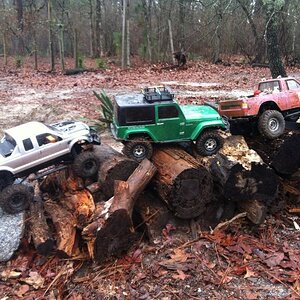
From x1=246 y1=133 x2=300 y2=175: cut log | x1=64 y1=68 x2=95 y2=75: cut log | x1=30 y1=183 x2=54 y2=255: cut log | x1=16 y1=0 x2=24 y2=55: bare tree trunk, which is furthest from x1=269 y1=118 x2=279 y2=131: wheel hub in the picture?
x1=16 y1=0 x2=24 y2=55: bare tree trunk

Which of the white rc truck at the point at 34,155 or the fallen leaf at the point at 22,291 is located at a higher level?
the white rc truck at the point at 34,155

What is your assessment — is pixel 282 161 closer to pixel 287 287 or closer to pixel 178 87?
pixel 287 287

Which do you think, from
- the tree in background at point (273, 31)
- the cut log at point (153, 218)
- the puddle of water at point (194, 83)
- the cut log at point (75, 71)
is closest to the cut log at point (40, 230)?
the cut log at point (153, 218)

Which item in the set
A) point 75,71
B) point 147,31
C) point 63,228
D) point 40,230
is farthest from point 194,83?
point 40,230

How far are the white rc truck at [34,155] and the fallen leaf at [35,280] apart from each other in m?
1.63

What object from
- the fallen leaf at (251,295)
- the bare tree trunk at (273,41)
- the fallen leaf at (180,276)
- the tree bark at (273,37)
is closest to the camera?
the fallen leaf at (251,295)

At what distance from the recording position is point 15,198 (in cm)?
743

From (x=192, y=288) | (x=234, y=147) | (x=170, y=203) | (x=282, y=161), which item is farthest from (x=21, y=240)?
(x=282, y=161)

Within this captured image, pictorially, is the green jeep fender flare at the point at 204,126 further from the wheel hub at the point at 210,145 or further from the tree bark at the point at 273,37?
the tree bark at the point at 273,37

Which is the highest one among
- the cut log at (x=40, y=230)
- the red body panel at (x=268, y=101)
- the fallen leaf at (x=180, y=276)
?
the red body panel at (x=268, y=101)

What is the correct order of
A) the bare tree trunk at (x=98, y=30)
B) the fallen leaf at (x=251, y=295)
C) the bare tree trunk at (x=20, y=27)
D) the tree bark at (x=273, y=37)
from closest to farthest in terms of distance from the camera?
the fallen leaf at (x=251, y=295) < the tree bark at (x=273, y=37) < the bare tree trunk at (x=20, y=27) < the bare tree trunk at (x=98, y=30)

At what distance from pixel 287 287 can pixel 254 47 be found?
26109 millimetres

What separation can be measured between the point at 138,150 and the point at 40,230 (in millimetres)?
2319

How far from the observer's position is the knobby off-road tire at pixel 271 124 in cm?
758
